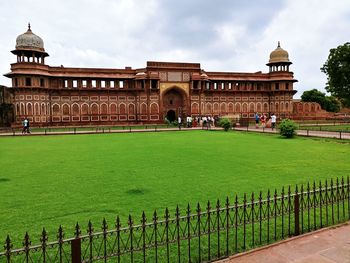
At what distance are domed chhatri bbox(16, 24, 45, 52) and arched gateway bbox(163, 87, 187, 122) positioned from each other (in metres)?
16.8

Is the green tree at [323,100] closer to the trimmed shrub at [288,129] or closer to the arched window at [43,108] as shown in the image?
the trimmed shrub at [288,129]

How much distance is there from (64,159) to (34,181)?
377cm

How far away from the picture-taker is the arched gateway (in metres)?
42.8

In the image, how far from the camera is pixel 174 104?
43.4 m

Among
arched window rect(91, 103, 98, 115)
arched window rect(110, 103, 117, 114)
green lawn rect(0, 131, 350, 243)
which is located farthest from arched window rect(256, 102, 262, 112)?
green lawn rect(0, 131, 350, 243)

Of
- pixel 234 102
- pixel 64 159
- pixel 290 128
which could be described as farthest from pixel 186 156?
pixel 234 102

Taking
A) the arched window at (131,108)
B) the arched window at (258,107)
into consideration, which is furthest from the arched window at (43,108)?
the arched window at (258,107)

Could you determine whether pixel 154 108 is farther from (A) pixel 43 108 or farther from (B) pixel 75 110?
(A) pixel 43 108

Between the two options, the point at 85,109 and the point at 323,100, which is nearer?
the point at 85,109

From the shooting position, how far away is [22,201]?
6.38 meters

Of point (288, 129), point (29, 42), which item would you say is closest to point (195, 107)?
point (29, 42)

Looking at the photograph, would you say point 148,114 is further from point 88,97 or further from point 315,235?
point 315,235

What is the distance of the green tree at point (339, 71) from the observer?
101 feet

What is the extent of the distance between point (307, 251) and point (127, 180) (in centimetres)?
506
